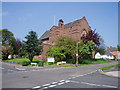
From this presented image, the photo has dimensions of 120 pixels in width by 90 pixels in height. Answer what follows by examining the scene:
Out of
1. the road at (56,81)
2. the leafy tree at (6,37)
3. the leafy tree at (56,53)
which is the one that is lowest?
the road at (56,81)

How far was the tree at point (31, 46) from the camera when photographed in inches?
1196

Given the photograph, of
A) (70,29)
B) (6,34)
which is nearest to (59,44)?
(70,29)

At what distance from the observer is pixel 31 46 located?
101 ft

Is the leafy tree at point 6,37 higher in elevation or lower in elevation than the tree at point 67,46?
higher

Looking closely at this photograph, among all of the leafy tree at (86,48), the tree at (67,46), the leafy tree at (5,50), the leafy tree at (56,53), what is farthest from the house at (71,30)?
the leafy tree at (5,50)

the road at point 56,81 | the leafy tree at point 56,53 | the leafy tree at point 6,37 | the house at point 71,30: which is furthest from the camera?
the leafy tree at point 6,37

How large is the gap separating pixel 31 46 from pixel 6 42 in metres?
19.6

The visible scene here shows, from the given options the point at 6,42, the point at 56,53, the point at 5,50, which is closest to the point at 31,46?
the point at 56,53

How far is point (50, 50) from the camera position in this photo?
119ft

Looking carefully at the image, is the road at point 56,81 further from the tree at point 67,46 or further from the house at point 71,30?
the house at point 71,30


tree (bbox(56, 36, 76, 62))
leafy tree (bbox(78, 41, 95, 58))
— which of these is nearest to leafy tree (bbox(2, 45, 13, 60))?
tree (bbox(56, 36, 76, 62))

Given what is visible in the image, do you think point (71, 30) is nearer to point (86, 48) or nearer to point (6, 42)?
point (86, 48)

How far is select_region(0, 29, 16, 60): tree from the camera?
4403 cm

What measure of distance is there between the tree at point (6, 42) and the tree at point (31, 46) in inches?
654
